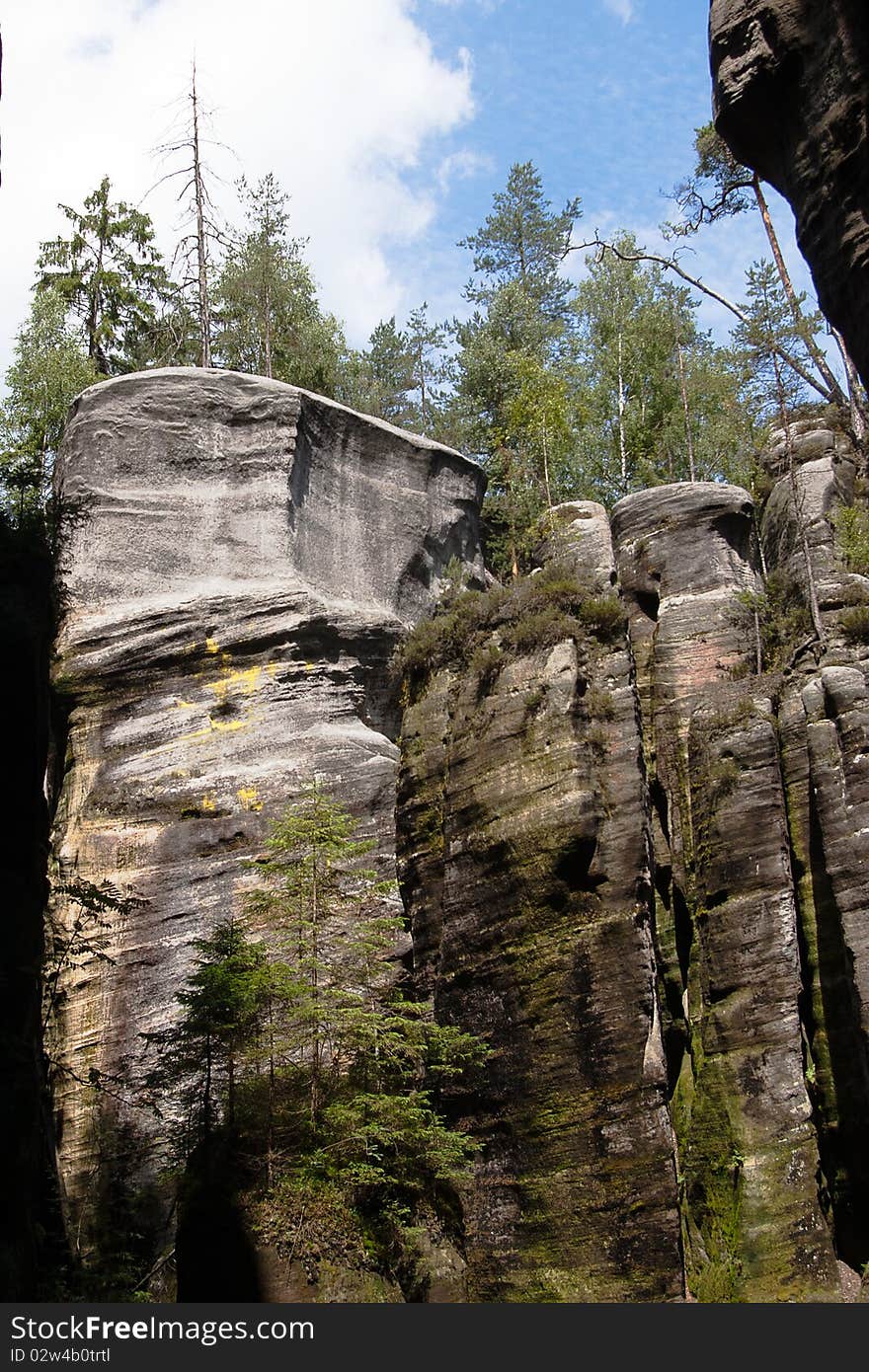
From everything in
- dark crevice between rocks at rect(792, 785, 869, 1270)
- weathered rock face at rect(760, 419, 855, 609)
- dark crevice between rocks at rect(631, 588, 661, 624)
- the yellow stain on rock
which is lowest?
dark crevice between rocks at rect(792, 785, 869, 1270)

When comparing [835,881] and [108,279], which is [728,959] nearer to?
[835,881]

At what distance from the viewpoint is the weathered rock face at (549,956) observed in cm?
1641

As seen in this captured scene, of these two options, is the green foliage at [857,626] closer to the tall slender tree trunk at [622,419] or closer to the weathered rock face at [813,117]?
the weathered rock face at [813,117]

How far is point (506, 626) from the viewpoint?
21.7 metres

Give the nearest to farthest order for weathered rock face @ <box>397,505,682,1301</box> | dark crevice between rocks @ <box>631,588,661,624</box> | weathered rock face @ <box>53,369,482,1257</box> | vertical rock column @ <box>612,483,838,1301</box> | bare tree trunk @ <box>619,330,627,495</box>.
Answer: weathered rock face @ <box>397,505,682,1301</box>
vertical rock column @ <box>612,483,838,1301</box>
weathered rock face @ <box>53,369,482,1257</box>
dark crevice between rocks @ <box>631,588,661,624</box>
bare tree trunk @ <box>619,330,627,495</box>

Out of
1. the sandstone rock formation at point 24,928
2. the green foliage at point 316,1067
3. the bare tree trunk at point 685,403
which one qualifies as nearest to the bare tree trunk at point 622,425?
the bare tree trunk at point 685,403

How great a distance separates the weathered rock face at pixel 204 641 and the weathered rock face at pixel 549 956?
78.7 inches

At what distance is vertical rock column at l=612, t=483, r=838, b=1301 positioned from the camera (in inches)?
650

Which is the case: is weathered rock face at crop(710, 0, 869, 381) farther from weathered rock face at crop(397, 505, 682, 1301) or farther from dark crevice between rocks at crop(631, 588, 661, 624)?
dark crevice between rocks at crop(631, 588, 661, 624)

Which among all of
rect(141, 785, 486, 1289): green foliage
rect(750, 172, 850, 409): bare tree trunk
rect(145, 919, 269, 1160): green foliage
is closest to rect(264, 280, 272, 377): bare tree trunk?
rect(750, 172, 850, 409): bare tree trunk

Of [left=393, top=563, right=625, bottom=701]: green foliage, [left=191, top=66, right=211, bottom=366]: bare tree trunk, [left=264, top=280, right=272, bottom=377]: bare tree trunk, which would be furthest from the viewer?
[left=264, top=280, right=272, bottom=377]: bare tree trunk

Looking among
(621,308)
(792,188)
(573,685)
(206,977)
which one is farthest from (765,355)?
(792,188)

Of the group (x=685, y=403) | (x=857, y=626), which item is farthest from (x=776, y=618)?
(x=685, y=403)

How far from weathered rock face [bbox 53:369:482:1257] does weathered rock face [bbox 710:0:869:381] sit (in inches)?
531
